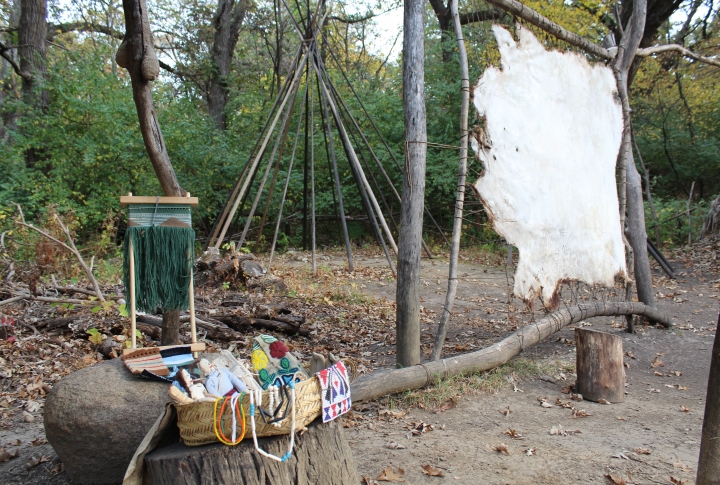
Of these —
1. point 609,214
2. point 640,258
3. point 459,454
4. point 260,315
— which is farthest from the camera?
point 640,258

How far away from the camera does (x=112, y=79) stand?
11570mm

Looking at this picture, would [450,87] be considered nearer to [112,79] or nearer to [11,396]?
[112,79]

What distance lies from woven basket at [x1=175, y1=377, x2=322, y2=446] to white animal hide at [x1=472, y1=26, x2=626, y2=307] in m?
2.70

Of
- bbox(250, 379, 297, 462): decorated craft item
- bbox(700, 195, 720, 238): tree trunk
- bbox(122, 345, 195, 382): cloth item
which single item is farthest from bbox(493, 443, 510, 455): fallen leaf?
bbox(700, 195, 720, 238): tree trunk

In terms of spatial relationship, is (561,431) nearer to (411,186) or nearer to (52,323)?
(411,186)

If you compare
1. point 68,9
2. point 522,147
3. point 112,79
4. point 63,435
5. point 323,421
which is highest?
point 68,9

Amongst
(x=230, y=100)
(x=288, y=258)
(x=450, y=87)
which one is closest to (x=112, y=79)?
(x=230, y=100)

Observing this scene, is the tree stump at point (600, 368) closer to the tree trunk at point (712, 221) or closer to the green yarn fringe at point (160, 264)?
the green yarn fringe at point (160, 264)

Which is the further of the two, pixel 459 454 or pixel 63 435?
pixel 459 454

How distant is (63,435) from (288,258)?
7.87 meters

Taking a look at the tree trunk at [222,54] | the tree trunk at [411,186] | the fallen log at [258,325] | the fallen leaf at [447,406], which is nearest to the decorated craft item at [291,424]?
the fallen leaf at [447,406]

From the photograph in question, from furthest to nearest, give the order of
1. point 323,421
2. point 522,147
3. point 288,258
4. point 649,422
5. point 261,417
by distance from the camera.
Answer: point 288,258 < point 522,147 < point 649,422 < point 323,421 < point 261,417

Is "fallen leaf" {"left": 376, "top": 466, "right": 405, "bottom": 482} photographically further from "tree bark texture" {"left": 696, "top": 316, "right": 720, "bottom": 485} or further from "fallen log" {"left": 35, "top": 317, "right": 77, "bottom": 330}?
"fallen log" {"left": 35, "top": 317, "right": 77, "bottom": 330}

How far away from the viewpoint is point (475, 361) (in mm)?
4492
